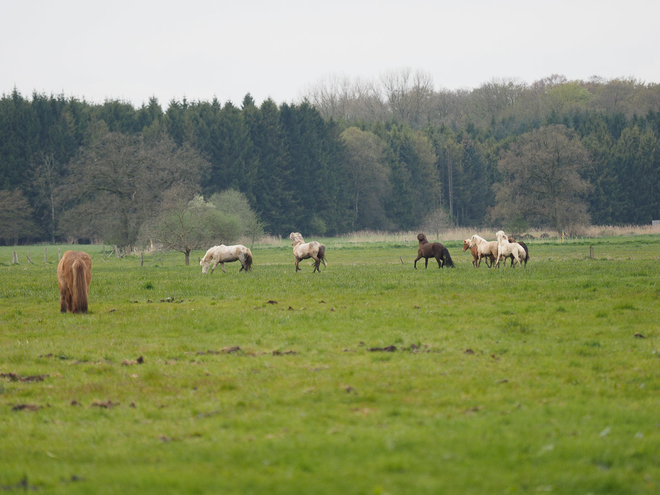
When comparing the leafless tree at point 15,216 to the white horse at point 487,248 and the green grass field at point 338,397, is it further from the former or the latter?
the green grass field at point 338,397

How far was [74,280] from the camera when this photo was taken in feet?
55.9

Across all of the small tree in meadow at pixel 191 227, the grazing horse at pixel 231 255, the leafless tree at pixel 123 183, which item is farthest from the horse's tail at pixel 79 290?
the leafless tree at pixel 123 183

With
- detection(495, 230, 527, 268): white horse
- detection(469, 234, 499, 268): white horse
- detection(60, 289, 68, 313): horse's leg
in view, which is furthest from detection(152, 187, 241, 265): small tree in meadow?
detection(60, 289, 68, 313): horse's leg

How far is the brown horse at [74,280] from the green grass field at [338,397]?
721 millimetres

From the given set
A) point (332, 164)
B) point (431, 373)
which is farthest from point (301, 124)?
point (431, 373)

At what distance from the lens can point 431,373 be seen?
9828 mm

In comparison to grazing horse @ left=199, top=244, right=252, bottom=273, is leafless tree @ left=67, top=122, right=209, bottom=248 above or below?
above

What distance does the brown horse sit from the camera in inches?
663

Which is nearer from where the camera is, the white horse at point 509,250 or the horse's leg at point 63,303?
the horse's leg at point 63,303

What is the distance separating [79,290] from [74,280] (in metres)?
0.32

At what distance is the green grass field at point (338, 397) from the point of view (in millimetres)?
5828

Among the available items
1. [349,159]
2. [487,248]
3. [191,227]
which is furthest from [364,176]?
[487,248]

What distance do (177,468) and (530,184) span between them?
7358 centimetres

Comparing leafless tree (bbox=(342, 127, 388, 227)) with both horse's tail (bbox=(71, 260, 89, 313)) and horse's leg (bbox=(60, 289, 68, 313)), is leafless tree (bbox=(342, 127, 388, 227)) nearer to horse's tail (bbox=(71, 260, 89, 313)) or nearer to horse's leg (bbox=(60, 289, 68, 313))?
horse's leg (bbox=(60, 289, 68, 313))
